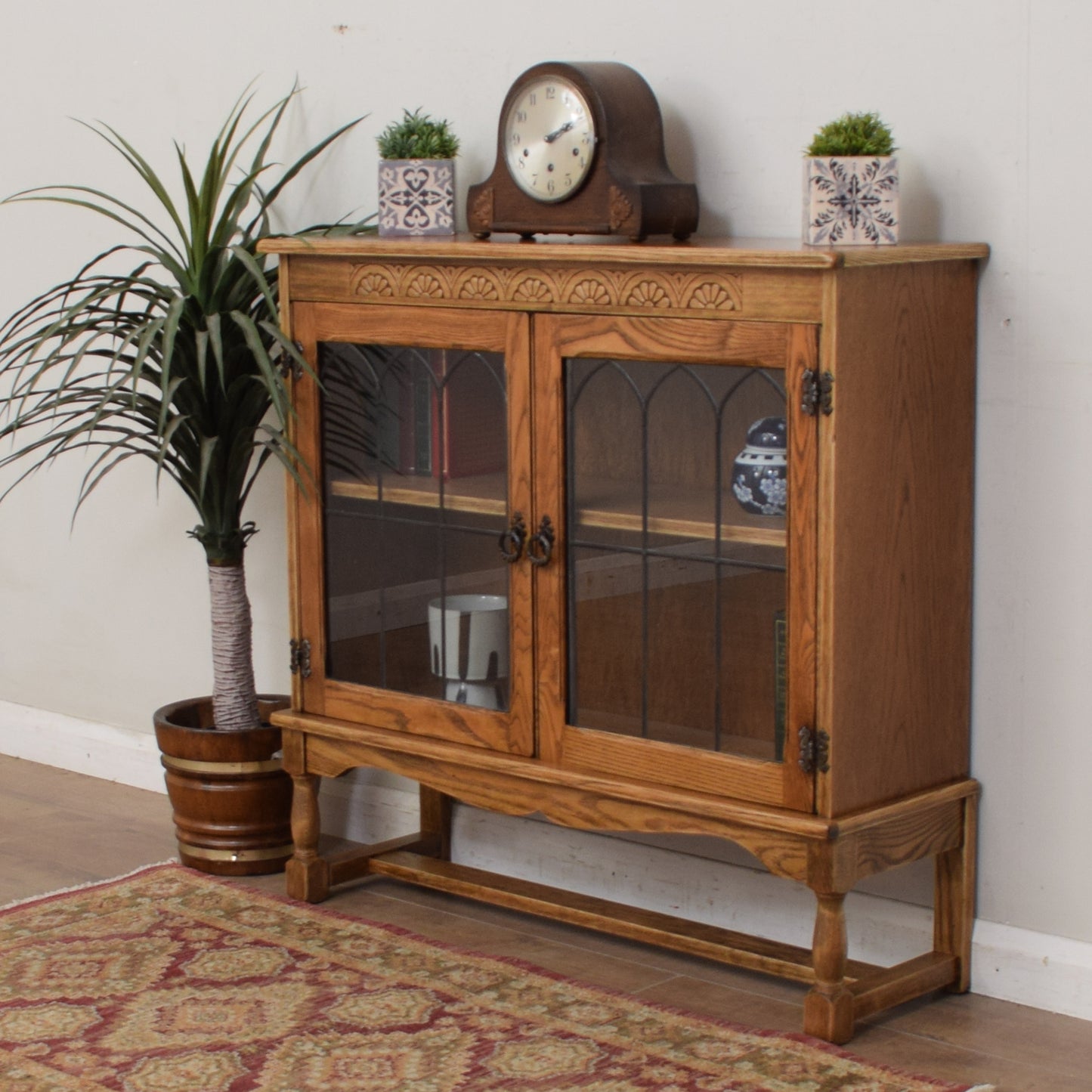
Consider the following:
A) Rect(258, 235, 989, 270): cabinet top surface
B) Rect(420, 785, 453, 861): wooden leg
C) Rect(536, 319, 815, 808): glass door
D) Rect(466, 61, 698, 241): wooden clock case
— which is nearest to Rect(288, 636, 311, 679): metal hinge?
Rect(420, 785, 453, 861): wooden leg

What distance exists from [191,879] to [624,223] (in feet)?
4.84

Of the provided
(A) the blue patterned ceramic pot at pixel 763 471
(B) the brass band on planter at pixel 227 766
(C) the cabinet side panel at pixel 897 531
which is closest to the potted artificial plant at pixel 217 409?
(B) the brass band on planter at pixel 227 766

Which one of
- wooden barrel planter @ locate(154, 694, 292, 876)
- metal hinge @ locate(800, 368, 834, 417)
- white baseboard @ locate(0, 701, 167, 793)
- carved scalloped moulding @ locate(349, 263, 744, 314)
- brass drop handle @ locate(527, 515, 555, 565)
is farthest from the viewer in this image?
white baseboard @ locate(0, 701, 167, 793)

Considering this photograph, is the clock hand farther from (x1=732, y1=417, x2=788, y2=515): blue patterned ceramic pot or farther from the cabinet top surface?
(x1=732, y1=417, x2=788, y2=515): blue patterned ceramic pot

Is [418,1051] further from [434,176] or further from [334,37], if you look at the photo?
[334,37]

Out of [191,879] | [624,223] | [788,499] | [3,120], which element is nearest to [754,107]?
[624,223]

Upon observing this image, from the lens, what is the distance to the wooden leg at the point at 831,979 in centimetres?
256

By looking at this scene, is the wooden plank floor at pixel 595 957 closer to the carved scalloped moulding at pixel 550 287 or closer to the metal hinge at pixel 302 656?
the metal hinge at pixel 302 656

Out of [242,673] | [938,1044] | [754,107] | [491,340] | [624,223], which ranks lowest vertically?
[938,1044]

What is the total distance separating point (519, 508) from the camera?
2.77 meters

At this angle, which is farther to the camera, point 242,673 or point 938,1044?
point 242,673

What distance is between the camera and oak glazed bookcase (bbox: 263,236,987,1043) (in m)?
2.47

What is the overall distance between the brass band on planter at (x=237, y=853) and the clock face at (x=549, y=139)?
4.43ft

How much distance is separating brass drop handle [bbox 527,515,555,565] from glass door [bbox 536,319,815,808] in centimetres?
2
